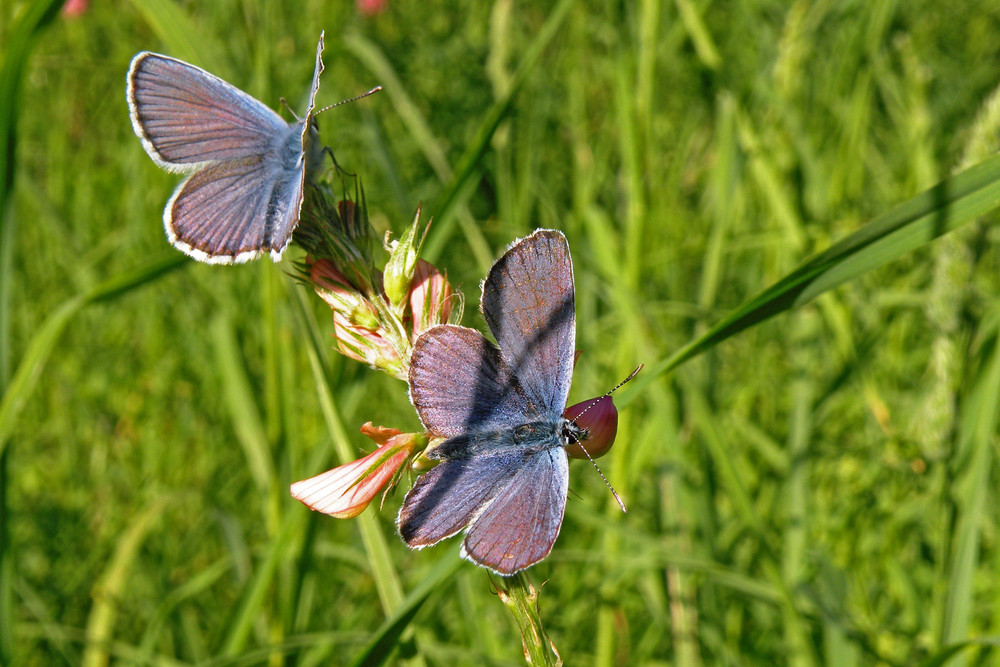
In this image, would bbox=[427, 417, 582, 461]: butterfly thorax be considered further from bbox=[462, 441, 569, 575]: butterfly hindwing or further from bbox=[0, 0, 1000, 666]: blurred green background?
bbox=[0, 0, 1000, 666]: blurred green background

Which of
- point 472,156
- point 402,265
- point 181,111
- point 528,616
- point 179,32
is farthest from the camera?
point 179,32

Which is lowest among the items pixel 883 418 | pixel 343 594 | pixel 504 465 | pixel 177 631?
pixel 883 418

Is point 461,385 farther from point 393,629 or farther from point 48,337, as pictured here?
point 48,337

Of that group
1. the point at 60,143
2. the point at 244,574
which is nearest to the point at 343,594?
the point at 244,574

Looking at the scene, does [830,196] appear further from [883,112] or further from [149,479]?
[149,479]

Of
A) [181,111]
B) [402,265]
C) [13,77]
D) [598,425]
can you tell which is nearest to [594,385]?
[598,425]

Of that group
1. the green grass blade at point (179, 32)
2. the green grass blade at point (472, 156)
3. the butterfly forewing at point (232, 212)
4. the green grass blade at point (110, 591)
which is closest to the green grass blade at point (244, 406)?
the green grass blade at point (110, 591)
